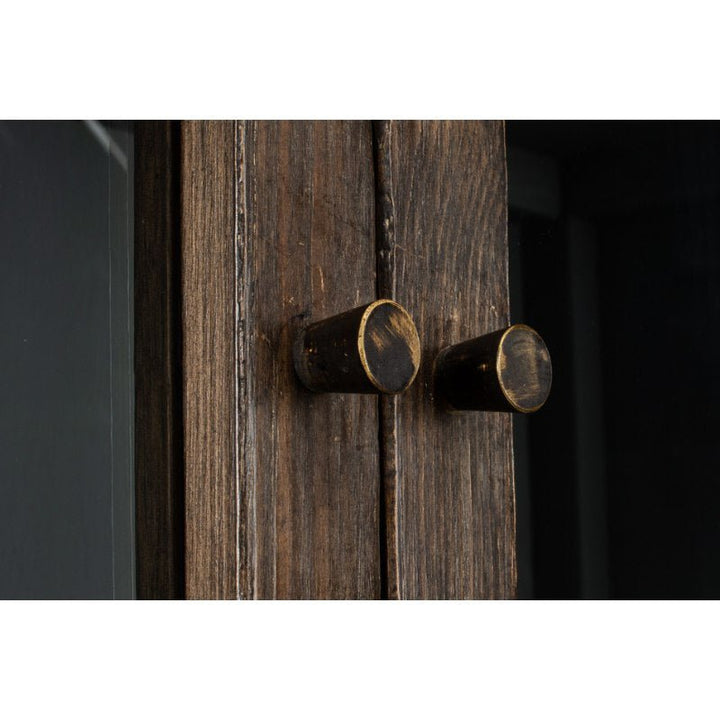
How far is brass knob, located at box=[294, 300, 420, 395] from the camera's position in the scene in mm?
310

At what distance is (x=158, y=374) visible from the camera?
0.35 metres

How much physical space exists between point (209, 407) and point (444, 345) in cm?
15

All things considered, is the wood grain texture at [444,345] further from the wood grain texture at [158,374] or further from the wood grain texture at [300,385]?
the wood grain texture at [158,374]

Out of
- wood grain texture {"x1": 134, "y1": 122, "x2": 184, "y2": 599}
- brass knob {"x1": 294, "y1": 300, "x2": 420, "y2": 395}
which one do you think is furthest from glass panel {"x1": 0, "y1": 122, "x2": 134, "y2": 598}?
brass knob {"x1": 294, "y1": 300, "x2": 420, "y2": 395}

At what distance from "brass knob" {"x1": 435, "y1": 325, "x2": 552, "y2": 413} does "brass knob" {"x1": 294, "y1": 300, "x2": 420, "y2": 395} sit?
0.14ft

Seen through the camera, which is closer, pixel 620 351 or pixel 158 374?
pixel 158 374

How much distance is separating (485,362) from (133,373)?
8.0 inches

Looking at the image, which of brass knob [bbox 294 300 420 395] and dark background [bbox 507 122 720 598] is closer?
brass knob [bbox 294 300 420 395]

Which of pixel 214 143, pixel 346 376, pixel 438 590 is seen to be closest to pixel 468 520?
pixel 438 590

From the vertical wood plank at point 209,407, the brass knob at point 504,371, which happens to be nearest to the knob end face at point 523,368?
the brass knob at point 504,371

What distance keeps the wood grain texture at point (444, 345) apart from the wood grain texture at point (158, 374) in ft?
0.40

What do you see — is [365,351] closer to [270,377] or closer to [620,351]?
[270,377]

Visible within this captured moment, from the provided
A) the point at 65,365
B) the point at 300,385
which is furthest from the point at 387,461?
the point at 65,365

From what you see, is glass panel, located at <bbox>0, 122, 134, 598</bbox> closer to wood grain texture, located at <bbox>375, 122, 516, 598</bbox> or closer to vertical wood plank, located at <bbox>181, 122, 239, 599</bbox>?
vertical wood plank, located at <bbox>181, 122, 239, 599</bbox>
